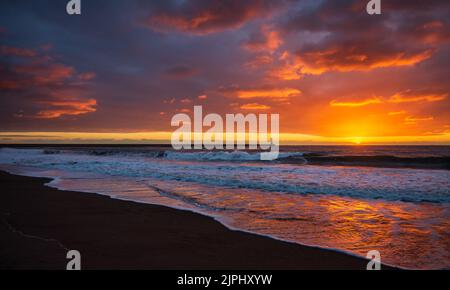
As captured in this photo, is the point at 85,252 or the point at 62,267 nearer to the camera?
the point at 62,267

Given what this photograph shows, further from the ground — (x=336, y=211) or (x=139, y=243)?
(x=139, y=243)

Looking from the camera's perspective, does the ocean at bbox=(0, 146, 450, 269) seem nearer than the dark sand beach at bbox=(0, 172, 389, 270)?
No

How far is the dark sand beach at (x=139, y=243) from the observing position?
4289mm

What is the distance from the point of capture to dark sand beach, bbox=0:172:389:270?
4.29 m

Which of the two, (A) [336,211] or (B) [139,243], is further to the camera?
(A) [336,211]

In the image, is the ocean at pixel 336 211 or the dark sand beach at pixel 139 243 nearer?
the dark sand beach at pixel 139 243

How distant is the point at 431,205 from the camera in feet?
28.8

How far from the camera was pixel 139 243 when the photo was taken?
5129 mm

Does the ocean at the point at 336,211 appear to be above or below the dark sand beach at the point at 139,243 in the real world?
below

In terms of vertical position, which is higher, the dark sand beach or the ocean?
the dark sand beach
